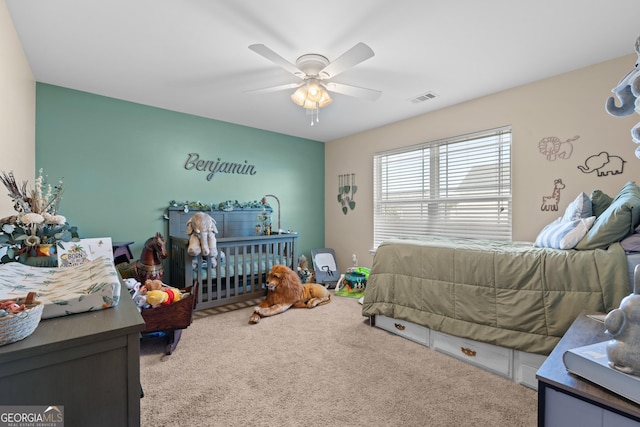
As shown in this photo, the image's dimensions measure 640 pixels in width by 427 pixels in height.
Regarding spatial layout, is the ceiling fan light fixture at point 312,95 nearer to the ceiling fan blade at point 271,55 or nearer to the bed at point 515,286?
the ceiling fan blade at point 271,55

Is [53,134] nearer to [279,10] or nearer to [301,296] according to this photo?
[279,10]

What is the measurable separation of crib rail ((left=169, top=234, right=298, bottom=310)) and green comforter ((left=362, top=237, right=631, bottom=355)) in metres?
1.53

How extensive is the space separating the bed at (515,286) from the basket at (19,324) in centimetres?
219

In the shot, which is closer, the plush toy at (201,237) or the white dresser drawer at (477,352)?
the white dresser drawer at (477,352)

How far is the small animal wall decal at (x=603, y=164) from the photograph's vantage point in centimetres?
220

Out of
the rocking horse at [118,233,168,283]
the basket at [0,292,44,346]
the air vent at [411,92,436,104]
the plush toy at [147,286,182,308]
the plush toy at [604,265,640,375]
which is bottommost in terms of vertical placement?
the plush toy at [147,286,182,308]

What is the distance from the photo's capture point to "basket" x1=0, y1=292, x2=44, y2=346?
1.94 ft

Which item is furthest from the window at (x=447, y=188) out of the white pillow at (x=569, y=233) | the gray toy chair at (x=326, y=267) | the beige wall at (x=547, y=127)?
the white pillow at (x=569, y=233)

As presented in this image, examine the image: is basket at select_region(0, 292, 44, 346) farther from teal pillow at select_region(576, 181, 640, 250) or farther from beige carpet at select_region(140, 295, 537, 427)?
teal pillow at select_region(576, 181, 640, 250)

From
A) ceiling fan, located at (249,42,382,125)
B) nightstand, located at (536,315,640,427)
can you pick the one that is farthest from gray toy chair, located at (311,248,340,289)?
nightstand, located at (536,315,640,427)

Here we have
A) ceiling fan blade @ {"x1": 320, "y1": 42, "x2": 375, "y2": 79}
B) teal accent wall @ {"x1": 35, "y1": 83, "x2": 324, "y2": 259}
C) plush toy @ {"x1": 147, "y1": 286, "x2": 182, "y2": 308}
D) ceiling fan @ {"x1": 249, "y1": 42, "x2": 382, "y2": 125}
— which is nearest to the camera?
ceiling fan blade @ {"x1": 320, "y1": 42, "x2": 375, "y2": 79}

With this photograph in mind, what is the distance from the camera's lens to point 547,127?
2559mm

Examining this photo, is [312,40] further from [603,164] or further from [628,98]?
[603,164]

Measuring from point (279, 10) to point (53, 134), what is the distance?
2.58 meters
